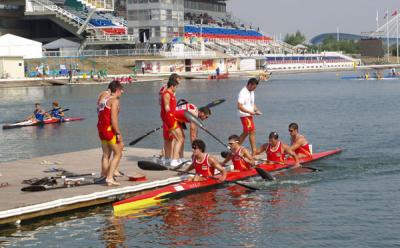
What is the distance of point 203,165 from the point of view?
20469 millimetres

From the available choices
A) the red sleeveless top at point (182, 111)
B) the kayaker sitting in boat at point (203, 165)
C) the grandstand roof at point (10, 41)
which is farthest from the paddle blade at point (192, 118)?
the grandstand roof at point (10, 41)

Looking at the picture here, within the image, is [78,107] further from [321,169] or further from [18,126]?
[321,169]

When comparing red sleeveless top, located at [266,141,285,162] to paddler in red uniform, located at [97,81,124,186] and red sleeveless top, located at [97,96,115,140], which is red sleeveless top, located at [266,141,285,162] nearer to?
paddler in red uniform, located at [97,81,124,186]

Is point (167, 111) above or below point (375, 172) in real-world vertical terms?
above

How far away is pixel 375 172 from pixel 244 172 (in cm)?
516

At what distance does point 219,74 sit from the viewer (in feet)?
386

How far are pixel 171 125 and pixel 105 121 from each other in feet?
10.5

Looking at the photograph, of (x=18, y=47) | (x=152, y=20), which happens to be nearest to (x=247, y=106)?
(x=18, y=47)

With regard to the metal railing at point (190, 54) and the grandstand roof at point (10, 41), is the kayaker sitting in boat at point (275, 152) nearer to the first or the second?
the grandstand roof at point (10, 41)

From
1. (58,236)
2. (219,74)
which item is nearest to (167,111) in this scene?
(58,236)

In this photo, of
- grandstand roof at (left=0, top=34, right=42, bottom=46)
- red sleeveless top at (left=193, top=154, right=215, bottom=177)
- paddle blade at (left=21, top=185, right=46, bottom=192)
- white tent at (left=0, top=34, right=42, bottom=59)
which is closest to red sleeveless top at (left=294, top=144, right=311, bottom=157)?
red sleeveless top at (left=193, top=154, right=215, bottom=177)

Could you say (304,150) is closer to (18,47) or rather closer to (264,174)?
(264,174)

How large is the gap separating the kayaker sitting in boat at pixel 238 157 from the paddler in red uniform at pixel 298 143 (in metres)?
2.74

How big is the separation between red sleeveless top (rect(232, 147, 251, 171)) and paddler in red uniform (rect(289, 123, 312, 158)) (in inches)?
114
